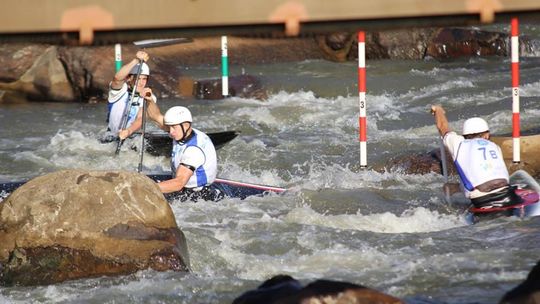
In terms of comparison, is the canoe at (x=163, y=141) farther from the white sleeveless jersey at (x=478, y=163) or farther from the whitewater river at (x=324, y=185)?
the white sleeveless jersey at (x=478, y=163)

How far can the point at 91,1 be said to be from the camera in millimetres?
2979

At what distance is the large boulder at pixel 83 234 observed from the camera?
6.81m

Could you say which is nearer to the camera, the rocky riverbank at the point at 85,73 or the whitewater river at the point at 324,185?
the whitewater river at the point at 324,185

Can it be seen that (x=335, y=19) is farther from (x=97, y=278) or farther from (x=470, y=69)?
(x=470, y=69)

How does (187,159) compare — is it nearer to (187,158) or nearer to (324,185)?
(187,158)

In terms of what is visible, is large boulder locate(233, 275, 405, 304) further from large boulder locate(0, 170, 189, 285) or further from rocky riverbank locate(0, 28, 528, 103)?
rocky riverbank locate(0, 28, 528, 103)

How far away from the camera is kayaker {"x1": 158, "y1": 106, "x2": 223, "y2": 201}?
Result: 8.80 meters

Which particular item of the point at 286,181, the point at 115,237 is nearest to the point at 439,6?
the point at 115,237

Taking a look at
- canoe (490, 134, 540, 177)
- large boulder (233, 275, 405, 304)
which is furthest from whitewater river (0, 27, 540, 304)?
large boulder (233, 275, 405, 304)

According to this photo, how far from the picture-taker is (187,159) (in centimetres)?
882

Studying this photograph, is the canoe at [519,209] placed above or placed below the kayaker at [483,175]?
below

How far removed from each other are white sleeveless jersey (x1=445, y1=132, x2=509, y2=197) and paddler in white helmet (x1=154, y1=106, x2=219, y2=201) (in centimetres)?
190

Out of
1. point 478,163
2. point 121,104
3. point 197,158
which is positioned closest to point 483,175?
point 478,163

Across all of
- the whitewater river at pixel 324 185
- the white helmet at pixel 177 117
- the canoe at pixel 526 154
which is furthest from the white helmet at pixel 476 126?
the white helmet at pixel 177 117
